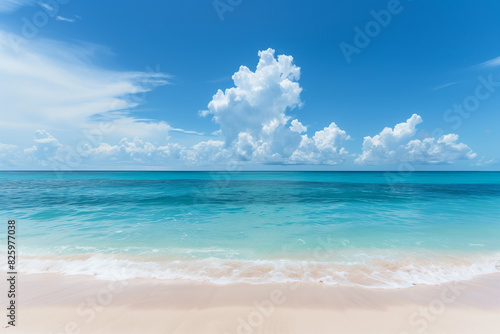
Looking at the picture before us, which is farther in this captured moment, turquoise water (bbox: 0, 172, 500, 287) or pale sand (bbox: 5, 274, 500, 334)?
turquoise water (bbox: 0, 172, 500, 287)

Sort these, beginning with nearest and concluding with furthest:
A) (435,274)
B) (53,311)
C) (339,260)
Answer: (53,311) < (435,274) < (339,260)

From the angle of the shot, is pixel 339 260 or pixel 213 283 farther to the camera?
pixel 339 260

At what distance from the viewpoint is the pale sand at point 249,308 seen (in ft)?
16.1

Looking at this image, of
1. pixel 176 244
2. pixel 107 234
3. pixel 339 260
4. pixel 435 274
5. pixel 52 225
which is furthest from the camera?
pixel 52 225

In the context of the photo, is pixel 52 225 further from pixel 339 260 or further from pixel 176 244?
pixel 339 260

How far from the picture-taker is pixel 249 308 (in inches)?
218

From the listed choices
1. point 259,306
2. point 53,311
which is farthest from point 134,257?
point 259,306

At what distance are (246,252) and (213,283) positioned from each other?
297 centimetres

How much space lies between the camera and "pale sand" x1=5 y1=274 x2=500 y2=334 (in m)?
4.91

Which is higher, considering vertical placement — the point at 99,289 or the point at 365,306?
the point at 365,306

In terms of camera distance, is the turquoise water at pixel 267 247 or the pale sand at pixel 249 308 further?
the turquoise water at pixel 267 247

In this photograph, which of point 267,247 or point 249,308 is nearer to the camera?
point 249,308

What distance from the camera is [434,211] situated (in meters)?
18.9

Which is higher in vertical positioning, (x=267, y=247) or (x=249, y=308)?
(x=249, y=308)
